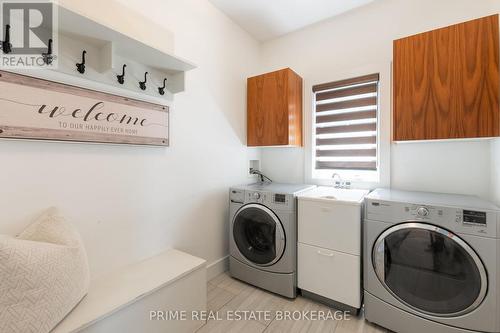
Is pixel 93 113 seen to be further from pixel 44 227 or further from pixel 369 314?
pixel 369 314

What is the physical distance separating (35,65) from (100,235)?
1.02 meters

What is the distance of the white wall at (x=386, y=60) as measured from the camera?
171cm

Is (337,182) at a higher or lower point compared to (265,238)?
higher

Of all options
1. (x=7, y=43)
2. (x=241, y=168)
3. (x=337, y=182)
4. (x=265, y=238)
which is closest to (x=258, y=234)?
(x=265, y=238)

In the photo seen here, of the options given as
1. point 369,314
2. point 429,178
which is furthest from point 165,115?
point 429,178

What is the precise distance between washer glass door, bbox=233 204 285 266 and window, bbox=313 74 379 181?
888 mm

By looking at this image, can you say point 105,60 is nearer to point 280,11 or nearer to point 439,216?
point 280,11

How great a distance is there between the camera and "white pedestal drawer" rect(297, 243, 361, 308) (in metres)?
1.60

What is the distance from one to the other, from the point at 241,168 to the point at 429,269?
182 cm

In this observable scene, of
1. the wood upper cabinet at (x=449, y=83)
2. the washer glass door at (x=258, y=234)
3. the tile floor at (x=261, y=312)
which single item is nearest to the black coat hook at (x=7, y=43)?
the washer glass door at (x=258, y=234)

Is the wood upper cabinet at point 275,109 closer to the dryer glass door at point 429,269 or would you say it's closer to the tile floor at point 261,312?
the dryer glass door at point 429,269

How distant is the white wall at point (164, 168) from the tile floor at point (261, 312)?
40cm

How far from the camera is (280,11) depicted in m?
2.23

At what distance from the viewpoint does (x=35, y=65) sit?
3.65 feet
